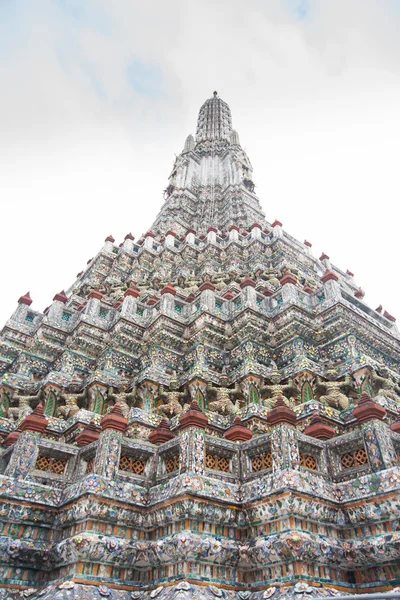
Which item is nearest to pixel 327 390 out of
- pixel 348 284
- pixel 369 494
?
pixel 369 494

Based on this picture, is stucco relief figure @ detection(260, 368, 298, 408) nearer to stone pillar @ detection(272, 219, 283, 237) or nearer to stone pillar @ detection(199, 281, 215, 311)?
stone pillar @ detection(199, 281, 215, 311)

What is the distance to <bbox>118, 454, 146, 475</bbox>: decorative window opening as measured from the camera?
869cm

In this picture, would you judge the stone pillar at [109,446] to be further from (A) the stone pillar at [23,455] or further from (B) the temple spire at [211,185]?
(B) the temple spire at [211,185]

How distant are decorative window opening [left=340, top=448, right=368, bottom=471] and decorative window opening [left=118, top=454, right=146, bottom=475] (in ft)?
12.9

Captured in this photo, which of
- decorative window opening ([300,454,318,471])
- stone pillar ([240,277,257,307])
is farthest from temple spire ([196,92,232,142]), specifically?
decorative window opening ([300,454,318,471])

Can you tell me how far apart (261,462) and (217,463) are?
85 cm

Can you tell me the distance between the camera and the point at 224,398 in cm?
1234

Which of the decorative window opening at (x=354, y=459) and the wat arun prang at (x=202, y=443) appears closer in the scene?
the wat arun prang at (x=202, y=443)

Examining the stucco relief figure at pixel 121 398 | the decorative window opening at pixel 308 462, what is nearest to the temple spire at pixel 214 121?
the stucco relief figure at pixel 121 398

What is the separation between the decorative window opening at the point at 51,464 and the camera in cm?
879

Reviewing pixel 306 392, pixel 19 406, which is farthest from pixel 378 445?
pixel 19 406

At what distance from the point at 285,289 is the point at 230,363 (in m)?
3.50

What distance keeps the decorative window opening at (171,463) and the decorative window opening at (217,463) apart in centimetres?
64

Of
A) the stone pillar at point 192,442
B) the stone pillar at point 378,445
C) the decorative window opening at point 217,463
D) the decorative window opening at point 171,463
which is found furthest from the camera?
the decorative window opening at point 171,463
